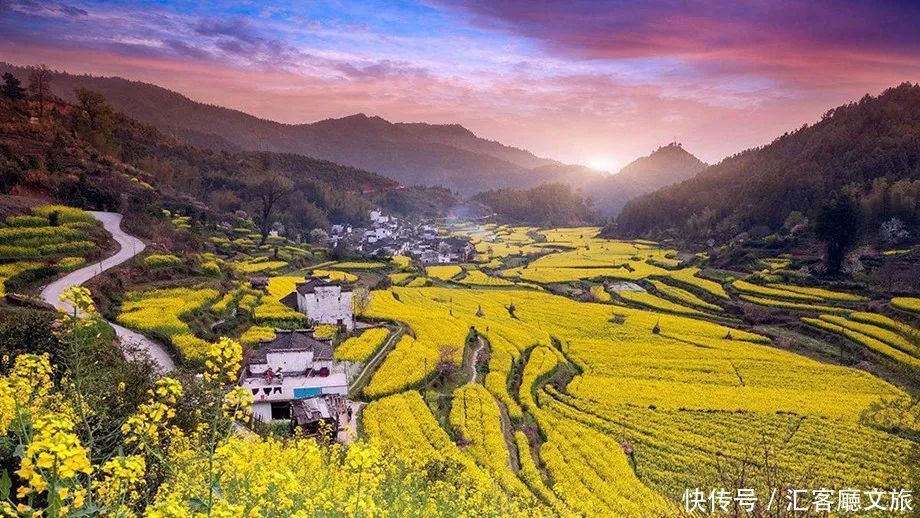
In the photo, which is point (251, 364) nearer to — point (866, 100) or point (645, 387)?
point (645, 387)

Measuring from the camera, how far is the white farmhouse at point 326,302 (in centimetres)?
3644

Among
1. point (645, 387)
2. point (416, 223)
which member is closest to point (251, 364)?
point (645, 387)

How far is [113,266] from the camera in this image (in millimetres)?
33562

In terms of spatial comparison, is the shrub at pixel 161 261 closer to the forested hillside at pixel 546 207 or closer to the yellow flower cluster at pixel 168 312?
the yellow flower cluster at pixel 168 312

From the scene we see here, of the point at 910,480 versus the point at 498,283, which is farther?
the point at 498,283

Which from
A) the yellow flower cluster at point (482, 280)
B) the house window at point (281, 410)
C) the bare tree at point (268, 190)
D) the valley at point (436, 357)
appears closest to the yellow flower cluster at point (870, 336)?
the valley at point (436, 357)

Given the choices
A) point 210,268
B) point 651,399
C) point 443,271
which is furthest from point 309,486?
point 443,271

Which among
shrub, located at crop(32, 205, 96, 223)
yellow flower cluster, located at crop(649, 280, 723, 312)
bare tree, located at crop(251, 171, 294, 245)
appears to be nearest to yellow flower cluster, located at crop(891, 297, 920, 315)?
yellow flower cluster, located at crop(649, 280, 723, 312)

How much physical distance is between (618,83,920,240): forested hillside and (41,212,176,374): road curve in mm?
70888

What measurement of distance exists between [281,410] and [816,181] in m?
84.6

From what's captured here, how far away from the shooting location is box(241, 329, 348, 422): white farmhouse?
79.6 ft

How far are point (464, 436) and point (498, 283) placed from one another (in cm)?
4179

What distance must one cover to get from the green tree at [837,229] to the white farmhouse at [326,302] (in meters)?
48.5

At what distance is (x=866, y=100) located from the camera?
95.2m
